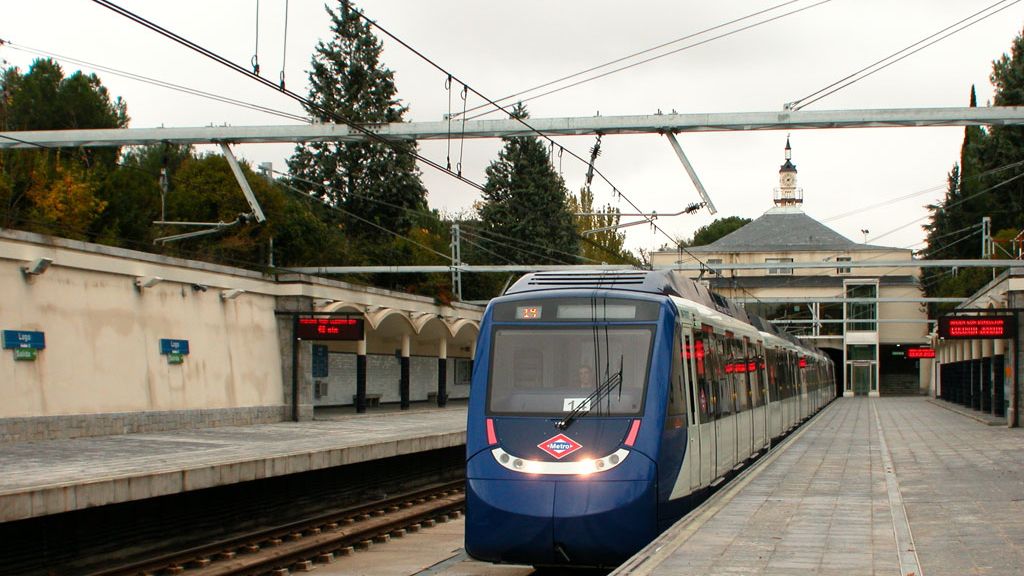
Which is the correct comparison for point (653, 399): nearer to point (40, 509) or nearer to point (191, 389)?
point (40, 509)

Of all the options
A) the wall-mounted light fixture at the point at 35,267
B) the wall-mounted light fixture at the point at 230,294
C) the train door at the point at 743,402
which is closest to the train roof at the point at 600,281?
the train door at the point at 743,402

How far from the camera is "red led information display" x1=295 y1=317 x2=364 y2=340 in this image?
2930 centimetres

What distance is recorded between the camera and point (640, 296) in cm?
1185

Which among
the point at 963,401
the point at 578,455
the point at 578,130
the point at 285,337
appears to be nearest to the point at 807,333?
the point at 963,401

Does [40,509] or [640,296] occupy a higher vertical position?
[640,296]

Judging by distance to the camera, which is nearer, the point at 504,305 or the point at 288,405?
the point at 504,305

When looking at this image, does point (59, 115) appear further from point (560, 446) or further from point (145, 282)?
point (560, 446)

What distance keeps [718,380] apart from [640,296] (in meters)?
3.18

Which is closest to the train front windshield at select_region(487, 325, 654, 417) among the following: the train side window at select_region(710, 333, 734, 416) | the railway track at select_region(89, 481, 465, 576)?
the train side window at select_region(710, 333, 734, 416)

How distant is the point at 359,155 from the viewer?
191 ft

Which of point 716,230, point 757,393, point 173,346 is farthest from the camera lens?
point 716,230

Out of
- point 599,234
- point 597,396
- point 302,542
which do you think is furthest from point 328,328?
point 599,234

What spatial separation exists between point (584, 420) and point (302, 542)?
4850 mm

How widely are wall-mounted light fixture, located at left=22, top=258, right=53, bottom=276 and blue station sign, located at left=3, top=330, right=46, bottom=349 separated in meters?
1.05
